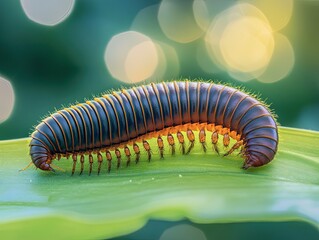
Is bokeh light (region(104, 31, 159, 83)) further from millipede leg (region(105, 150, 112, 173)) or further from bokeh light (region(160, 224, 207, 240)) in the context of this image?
millipede leg (region(105, 150, 112, 173))

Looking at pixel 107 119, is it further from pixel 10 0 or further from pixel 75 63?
pixel 10 0

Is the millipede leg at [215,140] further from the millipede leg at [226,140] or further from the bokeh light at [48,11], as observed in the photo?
the bokeh light at [48,11]

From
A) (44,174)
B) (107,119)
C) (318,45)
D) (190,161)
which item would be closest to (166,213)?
(190,161)

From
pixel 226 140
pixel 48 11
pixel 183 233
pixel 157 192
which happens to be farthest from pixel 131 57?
pixel 157 192

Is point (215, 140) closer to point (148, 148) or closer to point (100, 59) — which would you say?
point (148, 148)

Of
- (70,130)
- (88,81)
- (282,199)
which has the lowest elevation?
(282,199)

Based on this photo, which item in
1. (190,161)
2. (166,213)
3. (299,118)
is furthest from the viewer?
(299,118)
